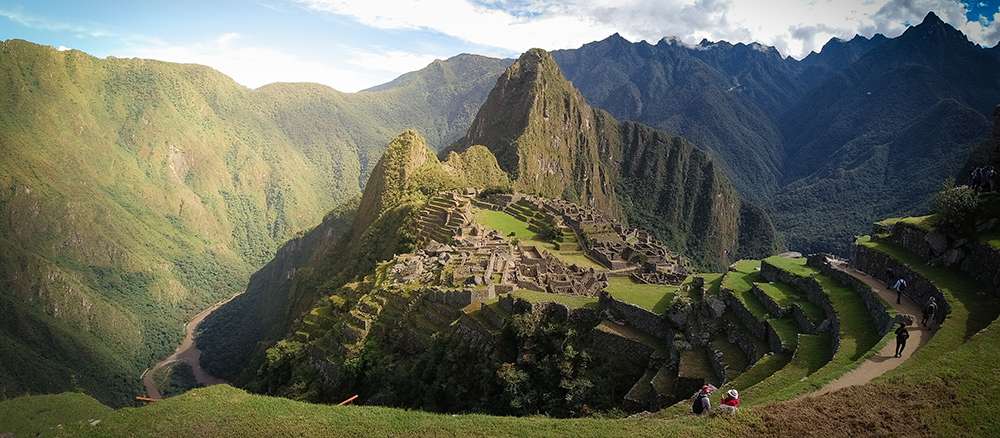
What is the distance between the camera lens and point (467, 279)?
3152 cm

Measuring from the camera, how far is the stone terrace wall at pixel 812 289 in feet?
56.5

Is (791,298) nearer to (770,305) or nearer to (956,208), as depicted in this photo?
(770,305)

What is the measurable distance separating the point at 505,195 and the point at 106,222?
145m

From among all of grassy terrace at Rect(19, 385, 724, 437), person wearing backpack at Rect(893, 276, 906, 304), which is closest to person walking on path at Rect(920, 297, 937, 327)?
person wearing backpack at Rect(893, 276, 906, 304)

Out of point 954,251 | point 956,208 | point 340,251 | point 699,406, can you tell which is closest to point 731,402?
point 699,406

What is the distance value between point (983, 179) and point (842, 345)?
→ 10.2 meters

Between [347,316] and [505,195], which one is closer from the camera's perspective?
[347,316]

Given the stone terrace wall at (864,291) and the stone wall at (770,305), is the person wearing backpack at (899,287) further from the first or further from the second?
the stone wall at (770,305)

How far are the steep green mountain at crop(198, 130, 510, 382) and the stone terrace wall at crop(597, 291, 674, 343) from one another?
3125 centimetres

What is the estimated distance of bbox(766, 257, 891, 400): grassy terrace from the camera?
13.4 meters

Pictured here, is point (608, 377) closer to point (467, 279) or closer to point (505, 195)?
point (467, 279)

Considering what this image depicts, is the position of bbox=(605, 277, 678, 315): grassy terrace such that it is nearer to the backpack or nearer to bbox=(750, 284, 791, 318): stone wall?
bbox=(750, 284, 791, 318): stone wall

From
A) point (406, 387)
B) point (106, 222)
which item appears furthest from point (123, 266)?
point (406, 387)

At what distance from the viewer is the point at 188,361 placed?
351 ft
